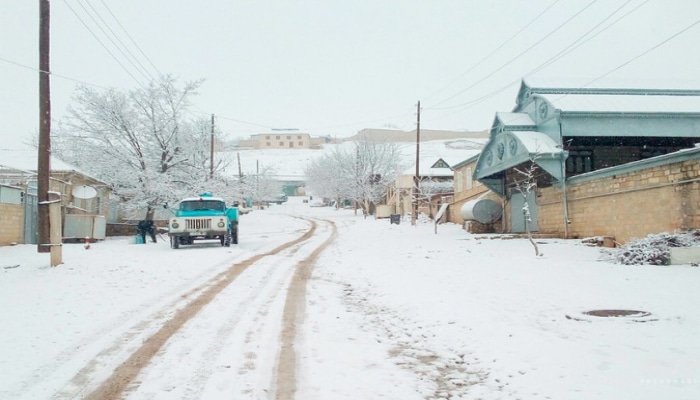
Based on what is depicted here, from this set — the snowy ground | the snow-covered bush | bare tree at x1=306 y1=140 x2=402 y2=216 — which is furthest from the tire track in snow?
bare tree at x1=306 y1=140 x2=402 y2=216

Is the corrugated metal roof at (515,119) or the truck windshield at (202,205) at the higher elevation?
the corrugated metal roof at (515,119)

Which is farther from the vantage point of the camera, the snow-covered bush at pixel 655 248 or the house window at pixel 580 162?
the house window at pixel 580 162

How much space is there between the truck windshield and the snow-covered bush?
15.7m

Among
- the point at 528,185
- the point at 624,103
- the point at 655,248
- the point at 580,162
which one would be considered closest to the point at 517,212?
the point at 580,162

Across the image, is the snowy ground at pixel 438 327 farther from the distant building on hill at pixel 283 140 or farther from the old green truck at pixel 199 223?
the distant building on hill at pixel 283 140

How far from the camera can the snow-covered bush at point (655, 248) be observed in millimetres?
11805

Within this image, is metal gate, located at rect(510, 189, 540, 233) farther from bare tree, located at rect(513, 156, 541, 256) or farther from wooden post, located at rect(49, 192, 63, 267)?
wooden post, located at rect(49, 192, 63, 267)

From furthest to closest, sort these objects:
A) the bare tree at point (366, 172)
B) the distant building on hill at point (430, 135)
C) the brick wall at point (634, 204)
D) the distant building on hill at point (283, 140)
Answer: the distant building on hill at point (283, 140)
the distant building on hill at point (430, 135)
the bare tree at point (366, 172)
the brick wall at point (634, 204)

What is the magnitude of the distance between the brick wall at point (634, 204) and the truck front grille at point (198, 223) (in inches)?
571

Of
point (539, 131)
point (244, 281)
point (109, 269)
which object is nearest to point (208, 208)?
point (109, 269)

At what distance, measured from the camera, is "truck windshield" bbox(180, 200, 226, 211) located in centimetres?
2208

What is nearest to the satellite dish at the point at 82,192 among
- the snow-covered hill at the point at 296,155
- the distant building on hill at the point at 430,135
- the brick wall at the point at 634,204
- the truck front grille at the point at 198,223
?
the truck front grille at the point at 198,223

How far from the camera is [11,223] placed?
820 inches

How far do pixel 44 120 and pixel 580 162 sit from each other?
21401mm
